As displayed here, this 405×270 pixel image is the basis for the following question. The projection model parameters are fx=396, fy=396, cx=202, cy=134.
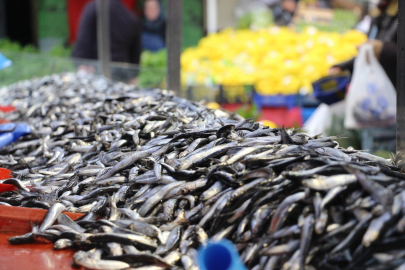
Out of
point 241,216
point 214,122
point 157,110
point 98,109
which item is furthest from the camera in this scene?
point 98,109

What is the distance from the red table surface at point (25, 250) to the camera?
1.58 meters

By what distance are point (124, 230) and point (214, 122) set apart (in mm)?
1091

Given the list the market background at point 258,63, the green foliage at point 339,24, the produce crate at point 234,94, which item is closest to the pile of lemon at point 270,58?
the market background at point 258,63

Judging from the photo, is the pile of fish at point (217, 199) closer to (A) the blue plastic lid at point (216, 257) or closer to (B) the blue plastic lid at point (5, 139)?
(A) the blue plastic lid at point (216, 257)

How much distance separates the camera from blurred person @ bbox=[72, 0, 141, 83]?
6852mm

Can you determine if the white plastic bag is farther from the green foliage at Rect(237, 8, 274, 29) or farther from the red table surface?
the green foliage at Rect(237, 8, 274, 29)

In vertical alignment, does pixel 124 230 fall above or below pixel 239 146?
below

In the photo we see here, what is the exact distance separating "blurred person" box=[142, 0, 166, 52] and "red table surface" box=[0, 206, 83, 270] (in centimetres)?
705

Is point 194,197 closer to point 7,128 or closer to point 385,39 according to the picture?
point 7,128

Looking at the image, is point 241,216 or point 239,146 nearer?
point 241,216

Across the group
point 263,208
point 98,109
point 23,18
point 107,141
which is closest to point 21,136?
point 98,109

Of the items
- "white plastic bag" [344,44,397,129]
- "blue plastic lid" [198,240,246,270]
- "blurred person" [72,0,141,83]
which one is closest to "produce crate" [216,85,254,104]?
"blurred person" [72,0,141,83]

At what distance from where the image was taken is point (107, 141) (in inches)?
105

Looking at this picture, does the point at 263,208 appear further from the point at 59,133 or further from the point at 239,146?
the point at 59,133
